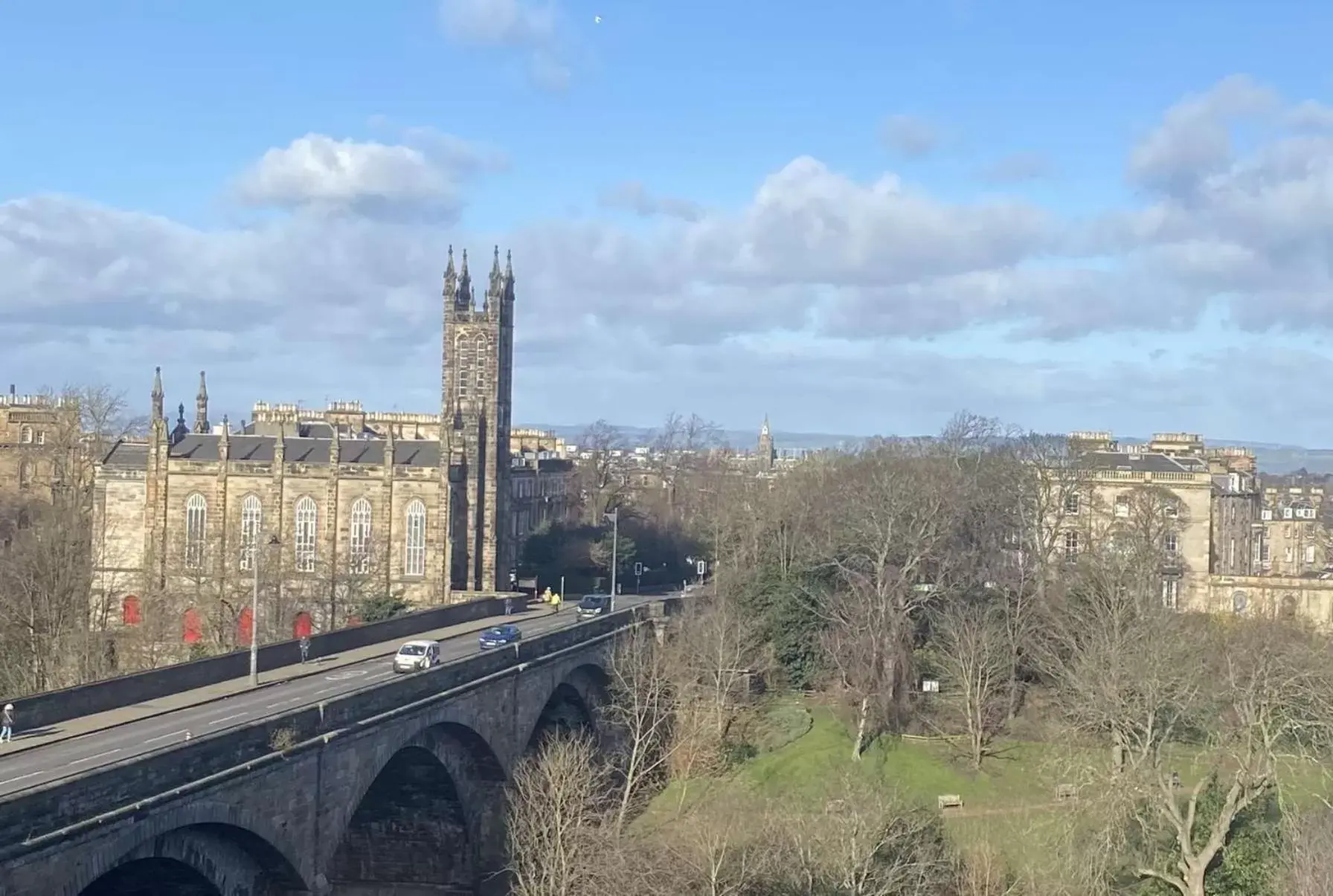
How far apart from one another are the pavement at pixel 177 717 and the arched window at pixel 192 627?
59.7 ft

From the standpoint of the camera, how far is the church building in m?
80.4

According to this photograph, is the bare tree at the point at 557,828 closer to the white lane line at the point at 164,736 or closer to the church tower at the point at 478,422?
the white lane line at the point at 164,736

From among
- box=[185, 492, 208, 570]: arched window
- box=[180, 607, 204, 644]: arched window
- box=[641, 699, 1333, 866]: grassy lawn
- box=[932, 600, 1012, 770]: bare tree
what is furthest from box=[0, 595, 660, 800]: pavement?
box=[185, 492, 208, 570]: arched window

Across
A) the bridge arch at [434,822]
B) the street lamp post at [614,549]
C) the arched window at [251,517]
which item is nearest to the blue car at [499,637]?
the bridge arch at [434,822]

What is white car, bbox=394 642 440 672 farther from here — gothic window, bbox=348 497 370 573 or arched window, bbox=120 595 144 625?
gothic window, bbox=348 497 370 573

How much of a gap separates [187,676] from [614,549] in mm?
39193

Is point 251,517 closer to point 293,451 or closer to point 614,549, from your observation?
point 293,451

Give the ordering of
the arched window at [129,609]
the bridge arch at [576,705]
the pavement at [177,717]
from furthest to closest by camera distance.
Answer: the arched window at [129,609] < the bridge arch at [576,705] < the pavement at [177,717]

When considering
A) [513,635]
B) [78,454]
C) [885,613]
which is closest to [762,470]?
[78,454]

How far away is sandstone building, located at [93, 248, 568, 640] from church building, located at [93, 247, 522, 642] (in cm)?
8

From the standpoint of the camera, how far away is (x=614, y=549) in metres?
77.9

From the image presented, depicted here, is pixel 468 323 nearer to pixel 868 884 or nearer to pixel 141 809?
pixel 868 884

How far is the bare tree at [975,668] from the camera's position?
58969mm

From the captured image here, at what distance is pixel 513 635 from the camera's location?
54.0 metres
